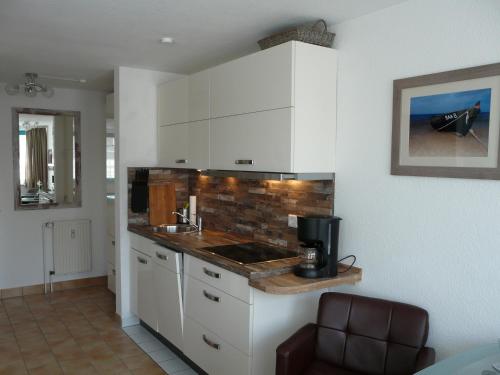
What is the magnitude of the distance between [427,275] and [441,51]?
114 centimetres

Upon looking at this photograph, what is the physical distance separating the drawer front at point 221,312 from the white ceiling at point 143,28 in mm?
1687

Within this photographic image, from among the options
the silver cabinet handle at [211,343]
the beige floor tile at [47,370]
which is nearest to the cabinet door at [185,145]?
the silver cabinet handle at [211,343]

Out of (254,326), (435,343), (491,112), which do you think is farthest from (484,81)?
(254,326)

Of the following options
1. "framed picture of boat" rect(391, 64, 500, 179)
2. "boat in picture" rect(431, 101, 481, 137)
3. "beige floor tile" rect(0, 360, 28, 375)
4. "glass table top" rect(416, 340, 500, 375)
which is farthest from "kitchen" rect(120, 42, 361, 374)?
"beige floor tile" rect(0, 360, 28, 375)

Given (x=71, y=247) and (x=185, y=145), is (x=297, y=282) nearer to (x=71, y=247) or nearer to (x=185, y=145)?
(x=185, y=145)

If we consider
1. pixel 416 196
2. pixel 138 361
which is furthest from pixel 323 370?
pixel 138 361

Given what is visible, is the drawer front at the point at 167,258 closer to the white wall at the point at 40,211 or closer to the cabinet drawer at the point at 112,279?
the cabinet drawer at the point at 112,279

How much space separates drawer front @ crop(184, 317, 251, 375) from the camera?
2.65 meters

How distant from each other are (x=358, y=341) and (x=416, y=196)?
82cm

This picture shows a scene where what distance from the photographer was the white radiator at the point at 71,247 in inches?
207

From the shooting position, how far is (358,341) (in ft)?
7.59

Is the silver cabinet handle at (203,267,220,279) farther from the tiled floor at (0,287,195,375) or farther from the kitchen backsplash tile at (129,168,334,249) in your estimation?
the tiled floor at (0,287,195,375)

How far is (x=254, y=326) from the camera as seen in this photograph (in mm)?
2543

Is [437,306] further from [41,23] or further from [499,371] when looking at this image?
[41,23]
